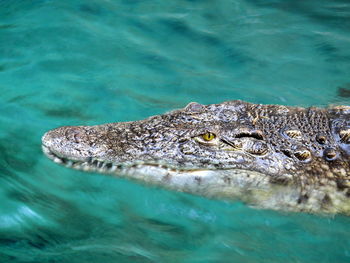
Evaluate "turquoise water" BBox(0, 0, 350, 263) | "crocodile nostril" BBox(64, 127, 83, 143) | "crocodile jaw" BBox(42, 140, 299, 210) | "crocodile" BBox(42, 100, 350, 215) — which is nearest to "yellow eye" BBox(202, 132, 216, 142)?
"crocodile" BBox(42, 100, 350, 215)

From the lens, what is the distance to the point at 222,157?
386 centimetres

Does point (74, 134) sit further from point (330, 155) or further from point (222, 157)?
point (330, 155)

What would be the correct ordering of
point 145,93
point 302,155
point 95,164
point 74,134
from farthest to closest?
point 145,93, point 302,155, point 74,134, point 95,164

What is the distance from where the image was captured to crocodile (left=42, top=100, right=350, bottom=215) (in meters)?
3.75

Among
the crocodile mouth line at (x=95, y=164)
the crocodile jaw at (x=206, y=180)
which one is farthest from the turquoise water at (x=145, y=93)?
the crocodile mouth line at (x=95, y=164)

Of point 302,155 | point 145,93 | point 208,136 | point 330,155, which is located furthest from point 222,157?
point 145,93

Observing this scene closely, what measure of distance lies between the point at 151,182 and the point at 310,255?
152 cm

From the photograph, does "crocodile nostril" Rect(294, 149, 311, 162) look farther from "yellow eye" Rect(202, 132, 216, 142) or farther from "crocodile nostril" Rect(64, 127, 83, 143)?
"crocodile nostril" Rect(64, 127, 83, 143)

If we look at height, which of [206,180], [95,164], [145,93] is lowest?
[206,180]

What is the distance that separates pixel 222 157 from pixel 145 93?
2.05 meters

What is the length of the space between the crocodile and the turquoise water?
21cm

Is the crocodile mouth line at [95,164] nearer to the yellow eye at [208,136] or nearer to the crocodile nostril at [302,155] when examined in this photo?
the yellow eye at [208,136]

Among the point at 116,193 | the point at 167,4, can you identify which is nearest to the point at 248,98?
the point at 116,193

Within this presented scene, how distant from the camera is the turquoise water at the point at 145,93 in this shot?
3.81 m
